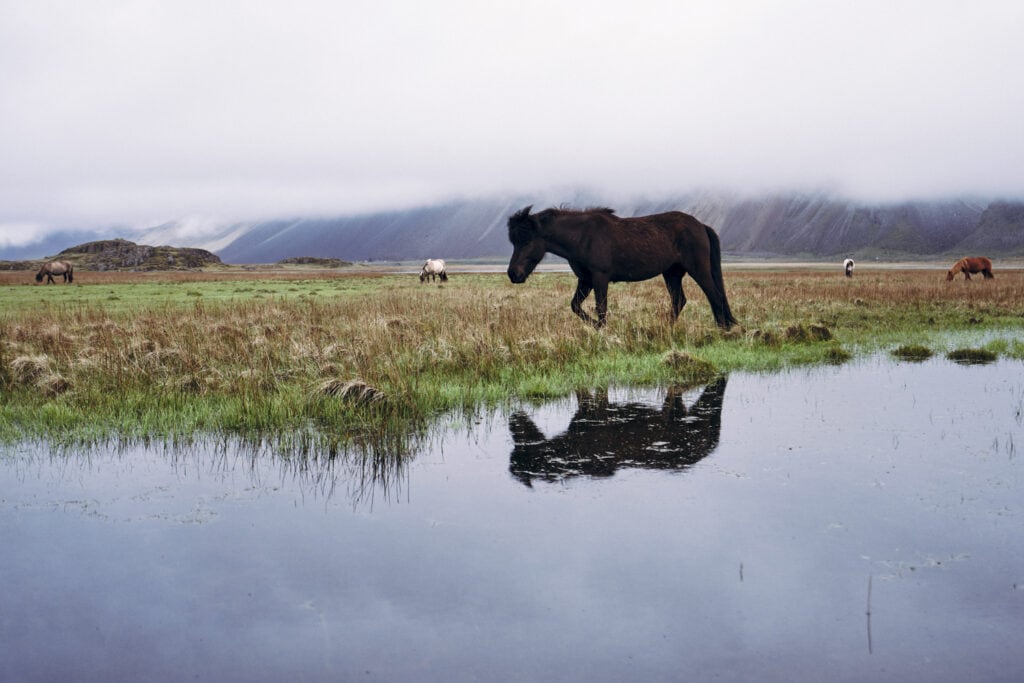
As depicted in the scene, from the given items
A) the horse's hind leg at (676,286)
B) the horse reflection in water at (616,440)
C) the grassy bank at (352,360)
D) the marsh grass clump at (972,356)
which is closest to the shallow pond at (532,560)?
the horse reflection in water at (616,440)

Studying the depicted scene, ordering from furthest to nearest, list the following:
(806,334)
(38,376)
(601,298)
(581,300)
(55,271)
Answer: (55,271), (581,300), (601,298), (806,334), (38,376)

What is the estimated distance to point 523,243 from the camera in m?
14.3

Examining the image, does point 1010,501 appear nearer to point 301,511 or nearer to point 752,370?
point 301,511

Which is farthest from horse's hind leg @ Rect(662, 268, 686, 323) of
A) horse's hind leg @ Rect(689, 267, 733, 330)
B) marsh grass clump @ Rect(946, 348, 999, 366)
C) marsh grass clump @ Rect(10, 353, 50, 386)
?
marsh grass clump @ Rect(10, 353, 50, 386)

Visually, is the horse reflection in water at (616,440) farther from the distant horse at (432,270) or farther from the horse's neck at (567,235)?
the distant horse at (432,270)

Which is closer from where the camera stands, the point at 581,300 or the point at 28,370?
the point at 28,370

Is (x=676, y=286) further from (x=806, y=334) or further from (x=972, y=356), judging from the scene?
(x=972, y=356)

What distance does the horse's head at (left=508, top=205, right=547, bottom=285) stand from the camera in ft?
46.1

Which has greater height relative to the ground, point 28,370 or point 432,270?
point 432,270

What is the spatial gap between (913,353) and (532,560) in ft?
34.0

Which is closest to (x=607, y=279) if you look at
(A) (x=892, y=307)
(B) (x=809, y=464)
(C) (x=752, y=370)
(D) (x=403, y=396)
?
(C) (x=752, y=370)

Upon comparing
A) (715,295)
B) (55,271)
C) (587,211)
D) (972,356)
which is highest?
(55,271)

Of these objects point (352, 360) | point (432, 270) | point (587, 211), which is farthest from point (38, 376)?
point (432, 270)

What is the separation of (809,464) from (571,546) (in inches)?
107
